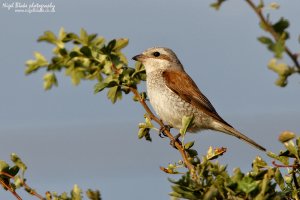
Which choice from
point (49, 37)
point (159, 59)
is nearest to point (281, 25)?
point (49, 37)

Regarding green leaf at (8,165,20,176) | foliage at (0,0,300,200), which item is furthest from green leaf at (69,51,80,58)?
green leaf at (8,165,20,176)

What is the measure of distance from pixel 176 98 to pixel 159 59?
819 millimetres

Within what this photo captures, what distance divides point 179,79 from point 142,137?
330cm

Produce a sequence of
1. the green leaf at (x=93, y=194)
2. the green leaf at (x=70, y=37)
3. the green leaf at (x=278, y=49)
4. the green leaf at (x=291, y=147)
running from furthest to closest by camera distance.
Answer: the green leaf at (x=291, y=147), the green leaf at (x=70, y=37), the green leaf at (x=93, y=194), the green leaf at (x=278, y=49)

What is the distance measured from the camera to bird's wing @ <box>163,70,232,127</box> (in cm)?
721

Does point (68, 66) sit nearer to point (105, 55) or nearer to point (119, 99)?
point (105, 55)

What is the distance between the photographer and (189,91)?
7363mm

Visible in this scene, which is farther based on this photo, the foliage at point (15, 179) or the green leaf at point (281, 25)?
the foliage at point (15, 179)

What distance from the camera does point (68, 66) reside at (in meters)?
2.85

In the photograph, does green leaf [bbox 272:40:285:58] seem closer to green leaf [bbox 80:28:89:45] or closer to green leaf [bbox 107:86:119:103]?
green leaf [bbox 80:28:89:45]

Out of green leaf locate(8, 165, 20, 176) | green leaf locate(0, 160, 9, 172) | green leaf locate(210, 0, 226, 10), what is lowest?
green leaf locate(210, 0, 226, 10)

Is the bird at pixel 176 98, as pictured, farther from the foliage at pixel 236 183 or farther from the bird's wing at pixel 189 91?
the foliage at pixel 236 183

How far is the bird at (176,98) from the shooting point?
688 centimetres

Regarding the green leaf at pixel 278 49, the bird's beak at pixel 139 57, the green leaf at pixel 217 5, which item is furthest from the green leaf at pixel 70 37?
the bird's beak at pixel 139 57
